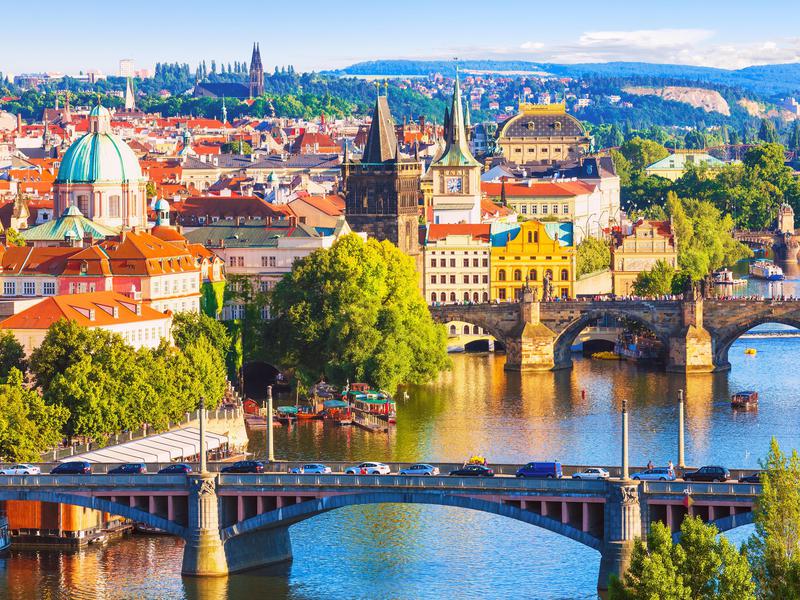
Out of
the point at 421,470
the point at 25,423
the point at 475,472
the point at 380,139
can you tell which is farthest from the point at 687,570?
the point at 380,139

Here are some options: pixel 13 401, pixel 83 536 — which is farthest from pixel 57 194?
pixel 83 536

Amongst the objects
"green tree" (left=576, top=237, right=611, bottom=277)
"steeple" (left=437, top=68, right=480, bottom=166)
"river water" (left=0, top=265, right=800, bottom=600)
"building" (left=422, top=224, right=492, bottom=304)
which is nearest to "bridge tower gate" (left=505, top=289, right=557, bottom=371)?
"river water" (left=0, top=265, right=800, bottom=600)

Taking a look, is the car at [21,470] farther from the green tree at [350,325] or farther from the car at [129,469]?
the green tree at [350,325]

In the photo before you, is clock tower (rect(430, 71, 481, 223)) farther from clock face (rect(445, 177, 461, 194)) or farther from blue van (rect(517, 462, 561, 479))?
blue van (rect(517, 462, 561, 479))

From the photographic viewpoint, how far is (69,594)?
70625 millimetres

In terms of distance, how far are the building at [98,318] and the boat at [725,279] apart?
61943mm

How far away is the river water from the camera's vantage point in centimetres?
7150

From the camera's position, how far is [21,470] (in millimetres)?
75062

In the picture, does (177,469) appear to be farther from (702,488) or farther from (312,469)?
(702,488)

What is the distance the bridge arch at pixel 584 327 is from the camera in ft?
410

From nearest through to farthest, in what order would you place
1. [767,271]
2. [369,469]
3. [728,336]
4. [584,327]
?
[369,469] → [728,336] → [584,327] → [767,271]

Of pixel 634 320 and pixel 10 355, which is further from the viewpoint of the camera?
pixel 634 320

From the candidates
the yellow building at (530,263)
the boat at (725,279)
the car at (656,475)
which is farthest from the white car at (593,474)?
the boat at (725,279)

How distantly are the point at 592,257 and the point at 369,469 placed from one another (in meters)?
76.0
